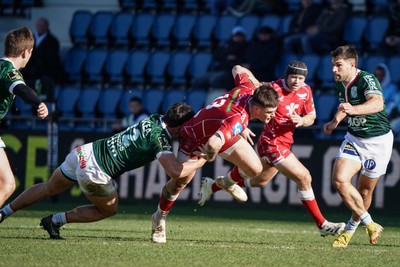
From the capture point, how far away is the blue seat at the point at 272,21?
22.2 m

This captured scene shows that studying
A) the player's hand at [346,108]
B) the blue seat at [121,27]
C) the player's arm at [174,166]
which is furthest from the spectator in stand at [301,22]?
the player's arm at [174,166]

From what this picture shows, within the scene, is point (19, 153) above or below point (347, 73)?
below

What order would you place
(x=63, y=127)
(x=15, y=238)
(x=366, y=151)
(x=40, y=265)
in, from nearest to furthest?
(x=40, y=265) < (x=15, y=238) < (x=366, y=151) < (x=63, y=127)

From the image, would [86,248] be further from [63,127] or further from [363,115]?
[63,127]

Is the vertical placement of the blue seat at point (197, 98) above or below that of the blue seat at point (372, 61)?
below

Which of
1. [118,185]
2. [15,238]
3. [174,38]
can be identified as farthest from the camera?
[174,38]

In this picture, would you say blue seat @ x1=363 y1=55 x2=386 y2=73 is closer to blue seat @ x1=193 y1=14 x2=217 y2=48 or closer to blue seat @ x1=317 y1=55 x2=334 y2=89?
blue seat @ x1=317 y1=55 x2=334 y2=89

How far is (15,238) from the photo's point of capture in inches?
453

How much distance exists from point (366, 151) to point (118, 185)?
740 centimetres

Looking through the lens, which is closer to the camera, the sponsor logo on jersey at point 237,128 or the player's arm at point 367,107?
the sponsor logo on jersey at point 237,128

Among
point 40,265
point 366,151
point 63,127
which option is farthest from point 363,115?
point 63,127

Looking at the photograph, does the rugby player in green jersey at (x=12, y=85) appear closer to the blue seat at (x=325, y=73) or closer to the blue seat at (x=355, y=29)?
the blue seat at (x=325, y=73)

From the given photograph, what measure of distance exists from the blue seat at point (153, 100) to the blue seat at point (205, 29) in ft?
5.81

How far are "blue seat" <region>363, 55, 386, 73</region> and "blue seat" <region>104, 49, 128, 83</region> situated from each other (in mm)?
5836
